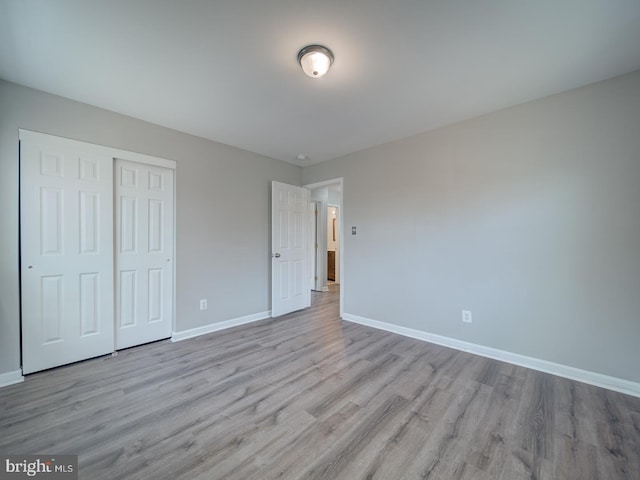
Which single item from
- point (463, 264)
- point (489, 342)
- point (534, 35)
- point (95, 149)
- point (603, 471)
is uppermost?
point (534, 35)

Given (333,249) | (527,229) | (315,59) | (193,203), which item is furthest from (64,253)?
(333,249)

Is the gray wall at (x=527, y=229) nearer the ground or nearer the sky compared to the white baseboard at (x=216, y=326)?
nearer the sky

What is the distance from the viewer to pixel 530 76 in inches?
81.8

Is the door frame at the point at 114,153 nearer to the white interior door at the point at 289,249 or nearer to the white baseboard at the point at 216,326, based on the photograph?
the white baseboard at the point at 216,326

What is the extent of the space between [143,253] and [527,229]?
13.4ft

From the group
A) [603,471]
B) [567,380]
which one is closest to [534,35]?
[603,471]

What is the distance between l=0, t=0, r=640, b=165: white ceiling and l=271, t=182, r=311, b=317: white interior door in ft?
5.26

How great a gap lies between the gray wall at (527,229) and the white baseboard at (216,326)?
1.83 meters

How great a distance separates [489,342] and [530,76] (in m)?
2.49

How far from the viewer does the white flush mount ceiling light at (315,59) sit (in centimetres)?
176

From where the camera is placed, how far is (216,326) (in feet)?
11.2

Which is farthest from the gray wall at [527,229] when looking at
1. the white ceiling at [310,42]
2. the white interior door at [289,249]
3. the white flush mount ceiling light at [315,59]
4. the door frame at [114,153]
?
the door frame at [114,153]

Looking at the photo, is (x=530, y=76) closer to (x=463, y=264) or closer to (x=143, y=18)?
(x=463, y=264)

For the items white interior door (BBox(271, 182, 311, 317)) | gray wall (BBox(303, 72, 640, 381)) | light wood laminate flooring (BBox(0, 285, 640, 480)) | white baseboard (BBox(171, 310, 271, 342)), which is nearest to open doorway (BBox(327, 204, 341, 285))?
white interior door (BBox(271, 182, 311, 317))
